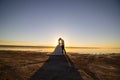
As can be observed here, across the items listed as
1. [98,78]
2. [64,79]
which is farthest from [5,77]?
[98,78]

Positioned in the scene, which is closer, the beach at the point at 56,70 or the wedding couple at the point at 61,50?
the beach at the point at 56,70

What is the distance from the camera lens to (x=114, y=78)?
10.5 metres

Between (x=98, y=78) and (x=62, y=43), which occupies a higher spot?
(x=62, y=43)

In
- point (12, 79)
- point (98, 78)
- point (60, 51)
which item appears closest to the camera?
point (12, 79)

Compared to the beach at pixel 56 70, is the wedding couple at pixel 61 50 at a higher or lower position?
higher

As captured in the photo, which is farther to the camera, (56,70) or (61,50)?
(61,50)

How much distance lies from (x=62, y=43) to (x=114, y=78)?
19854 millimetres

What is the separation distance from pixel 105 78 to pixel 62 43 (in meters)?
19.8

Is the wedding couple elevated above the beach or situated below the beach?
above

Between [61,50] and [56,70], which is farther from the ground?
[61,50]

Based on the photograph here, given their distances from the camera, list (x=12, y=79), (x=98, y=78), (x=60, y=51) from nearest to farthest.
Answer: (x=12, y=79) → (x=98, y=78) → (x=60, y=51)

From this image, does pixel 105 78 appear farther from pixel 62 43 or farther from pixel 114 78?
pixel 62 43

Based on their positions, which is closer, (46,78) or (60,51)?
(46,78)

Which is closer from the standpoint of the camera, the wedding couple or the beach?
the beach
